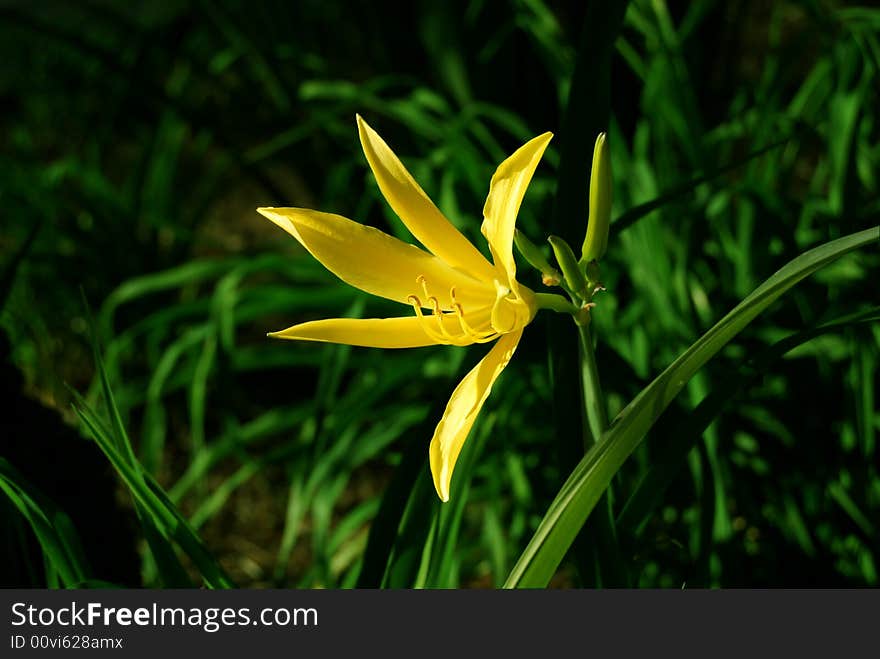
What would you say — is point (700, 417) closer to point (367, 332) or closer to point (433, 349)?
point (367, 332)

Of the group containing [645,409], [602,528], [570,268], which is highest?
[570,268]

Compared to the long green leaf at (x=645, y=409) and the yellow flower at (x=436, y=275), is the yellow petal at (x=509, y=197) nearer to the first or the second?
the yellow flower at (x=436, y=275)

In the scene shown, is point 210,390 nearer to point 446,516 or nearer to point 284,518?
point 284,518

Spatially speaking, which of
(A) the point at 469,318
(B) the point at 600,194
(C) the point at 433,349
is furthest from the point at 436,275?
(C) the point at 433,349

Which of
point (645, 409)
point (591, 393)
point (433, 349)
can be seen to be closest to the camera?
point (645, 409)

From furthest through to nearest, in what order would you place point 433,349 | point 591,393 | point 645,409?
point 433,349
point 591,393
point 645,409

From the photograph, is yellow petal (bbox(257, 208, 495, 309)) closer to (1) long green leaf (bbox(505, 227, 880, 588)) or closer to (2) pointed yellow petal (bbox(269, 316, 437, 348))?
(2) pointed yellow petal (bbox(269, 316, 437, 348))
